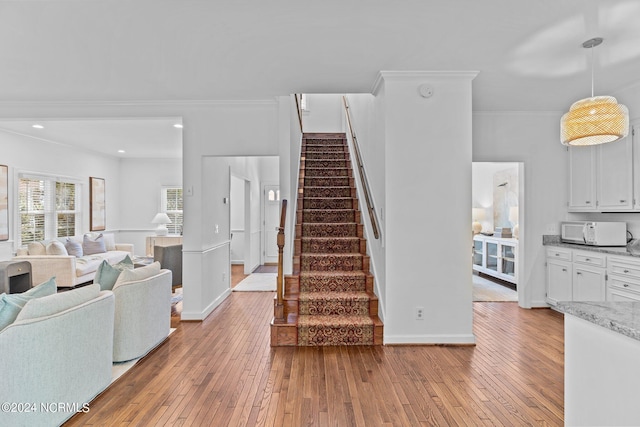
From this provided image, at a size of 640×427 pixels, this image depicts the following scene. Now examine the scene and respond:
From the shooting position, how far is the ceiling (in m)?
2.34

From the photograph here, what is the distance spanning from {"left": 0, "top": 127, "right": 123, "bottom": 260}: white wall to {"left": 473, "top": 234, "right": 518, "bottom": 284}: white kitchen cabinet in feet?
27.4

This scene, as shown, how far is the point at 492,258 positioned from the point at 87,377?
646 cm

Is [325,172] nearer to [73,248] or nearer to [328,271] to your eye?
[328,271]

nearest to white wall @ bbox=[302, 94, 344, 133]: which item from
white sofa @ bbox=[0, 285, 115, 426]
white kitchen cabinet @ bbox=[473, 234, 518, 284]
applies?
white kitchen cabinet @ bbox=[473, 234, 518, 284]

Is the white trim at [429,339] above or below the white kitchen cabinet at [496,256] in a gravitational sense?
below

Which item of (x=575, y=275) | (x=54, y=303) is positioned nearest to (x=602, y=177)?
(x=575, y=275)

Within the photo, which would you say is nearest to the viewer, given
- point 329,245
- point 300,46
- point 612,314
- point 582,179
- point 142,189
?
point 612,314

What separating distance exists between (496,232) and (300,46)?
5448 millimetres

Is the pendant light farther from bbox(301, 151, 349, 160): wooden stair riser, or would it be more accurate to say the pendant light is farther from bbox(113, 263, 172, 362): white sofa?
bbox(301, 151, 349, 160): wooden stair riser

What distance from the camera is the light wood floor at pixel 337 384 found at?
7.52 feet

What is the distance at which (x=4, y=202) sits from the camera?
5.70 meters

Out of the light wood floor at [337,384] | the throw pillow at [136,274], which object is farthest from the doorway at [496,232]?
the throw pillow at [136,274]

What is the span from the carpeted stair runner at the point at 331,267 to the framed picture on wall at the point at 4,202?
4874 millimetres

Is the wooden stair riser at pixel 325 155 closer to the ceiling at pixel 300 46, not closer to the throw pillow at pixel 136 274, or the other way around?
the ceiling at pixel 300 46
